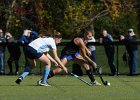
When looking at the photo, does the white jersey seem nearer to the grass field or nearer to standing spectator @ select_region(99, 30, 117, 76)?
the grass field

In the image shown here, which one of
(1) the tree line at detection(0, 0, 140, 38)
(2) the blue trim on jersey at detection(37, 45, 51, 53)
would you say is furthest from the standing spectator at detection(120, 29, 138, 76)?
(1) the tree line at detection(0, 0, 140, 38)

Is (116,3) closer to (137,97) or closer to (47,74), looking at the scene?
(47,74)

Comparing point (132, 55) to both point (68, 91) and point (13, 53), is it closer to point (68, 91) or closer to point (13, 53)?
point (13, 53)

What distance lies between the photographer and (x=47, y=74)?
739 inches

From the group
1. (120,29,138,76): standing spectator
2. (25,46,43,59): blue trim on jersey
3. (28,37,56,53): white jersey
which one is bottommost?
(120,29,138,76): standing spectator

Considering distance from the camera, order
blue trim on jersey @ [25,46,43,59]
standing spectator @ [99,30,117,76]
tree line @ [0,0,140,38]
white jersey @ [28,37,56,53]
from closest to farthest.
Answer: white jersey @ [28,37,56,53] < blue trim on jersey @ [25,46,43,59] < standing spectator @ [99,30,117,76] < tree line @ [0,0,140,38]

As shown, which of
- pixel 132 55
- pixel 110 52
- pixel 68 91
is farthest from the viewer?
pixel 110 52

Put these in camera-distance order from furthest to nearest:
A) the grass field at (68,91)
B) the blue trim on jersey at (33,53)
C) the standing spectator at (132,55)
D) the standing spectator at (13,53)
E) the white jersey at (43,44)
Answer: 1. the standing spectator at (13,53)
2. the standing spectator at (132,55)
3. the blue trim on jersey at (33,53)
4. the white jersey at (43,44)
5. the grass field at (68,91)

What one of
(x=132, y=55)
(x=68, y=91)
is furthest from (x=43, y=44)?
(x=132, y=55)

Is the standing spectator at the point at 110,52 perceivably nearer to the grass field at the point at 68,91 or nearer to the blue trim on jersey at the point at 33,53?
the grass field at the point at 68,91

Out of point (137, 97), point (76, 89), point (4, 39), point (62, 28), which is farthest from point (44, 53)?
point (62, 28)

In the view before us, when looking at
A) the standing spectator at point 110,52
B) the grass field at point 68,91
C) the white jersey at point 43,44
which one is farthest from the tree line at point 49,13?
the white jersey at point 43,44

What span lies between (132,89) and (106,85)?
139 centimetres

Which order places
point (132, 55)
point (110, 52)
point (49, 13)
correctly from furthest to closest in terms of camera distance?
point (49, 13)
point (110, 52)
point (132, 55)
